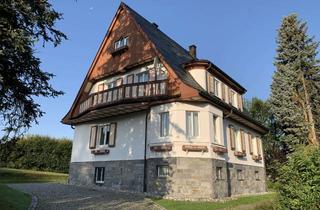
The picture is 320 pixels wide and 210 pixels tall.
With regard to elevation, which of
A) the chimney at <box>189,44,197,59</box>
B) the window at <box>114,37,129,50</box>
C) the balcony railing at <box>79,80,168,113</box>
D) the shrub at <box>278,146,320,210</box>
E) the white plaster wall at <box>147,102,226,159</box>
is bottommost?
the shrub at <box>278,146,320,210</box>

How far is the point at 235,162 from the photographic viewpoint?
21.2m

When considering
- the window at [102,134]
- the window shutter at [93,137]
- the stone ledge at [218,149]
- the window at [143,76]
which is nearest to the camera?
the stone ledge at [218,149]

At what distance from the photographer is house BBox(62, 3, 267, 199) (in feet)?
55.2

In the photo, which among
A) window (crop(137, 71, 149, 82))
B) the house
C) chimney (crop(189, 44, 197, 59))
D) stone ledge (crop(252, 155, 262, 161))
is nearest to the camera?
the house

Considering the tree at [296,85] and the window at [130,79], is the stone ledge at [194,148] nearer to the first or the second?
the window at [130,79]

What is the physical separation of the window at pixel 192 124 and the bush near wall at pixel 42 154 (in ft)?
68.9

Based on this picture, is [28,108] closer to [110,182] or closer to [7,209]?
[7,209]

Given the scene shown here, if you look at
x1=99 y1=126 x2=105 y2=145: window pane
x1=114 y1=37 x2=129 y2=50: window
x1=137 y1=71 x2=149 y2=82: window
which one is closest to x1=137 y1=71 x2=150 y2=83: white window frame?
x1=137 y1=71 x2=149 y2=82: window

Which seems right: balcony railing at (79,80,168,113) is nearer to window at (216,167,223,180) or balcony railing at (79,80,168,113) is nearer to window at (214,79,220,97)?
window at (214,79,220,97)

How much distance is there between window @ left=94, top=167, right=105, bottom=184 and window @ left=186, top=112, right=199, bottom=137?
7.47 m

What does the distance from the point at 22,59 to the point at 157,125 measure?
975 cm

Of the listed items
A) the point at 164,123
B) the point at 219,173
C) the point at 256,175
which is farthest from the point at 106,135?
the point at 256,175

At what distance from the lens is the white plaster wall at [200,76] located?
777 inches

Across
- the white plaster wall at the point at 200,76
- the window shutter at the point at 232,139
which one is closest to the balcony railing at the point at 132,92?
the white plaster wall at the point at 200,76
